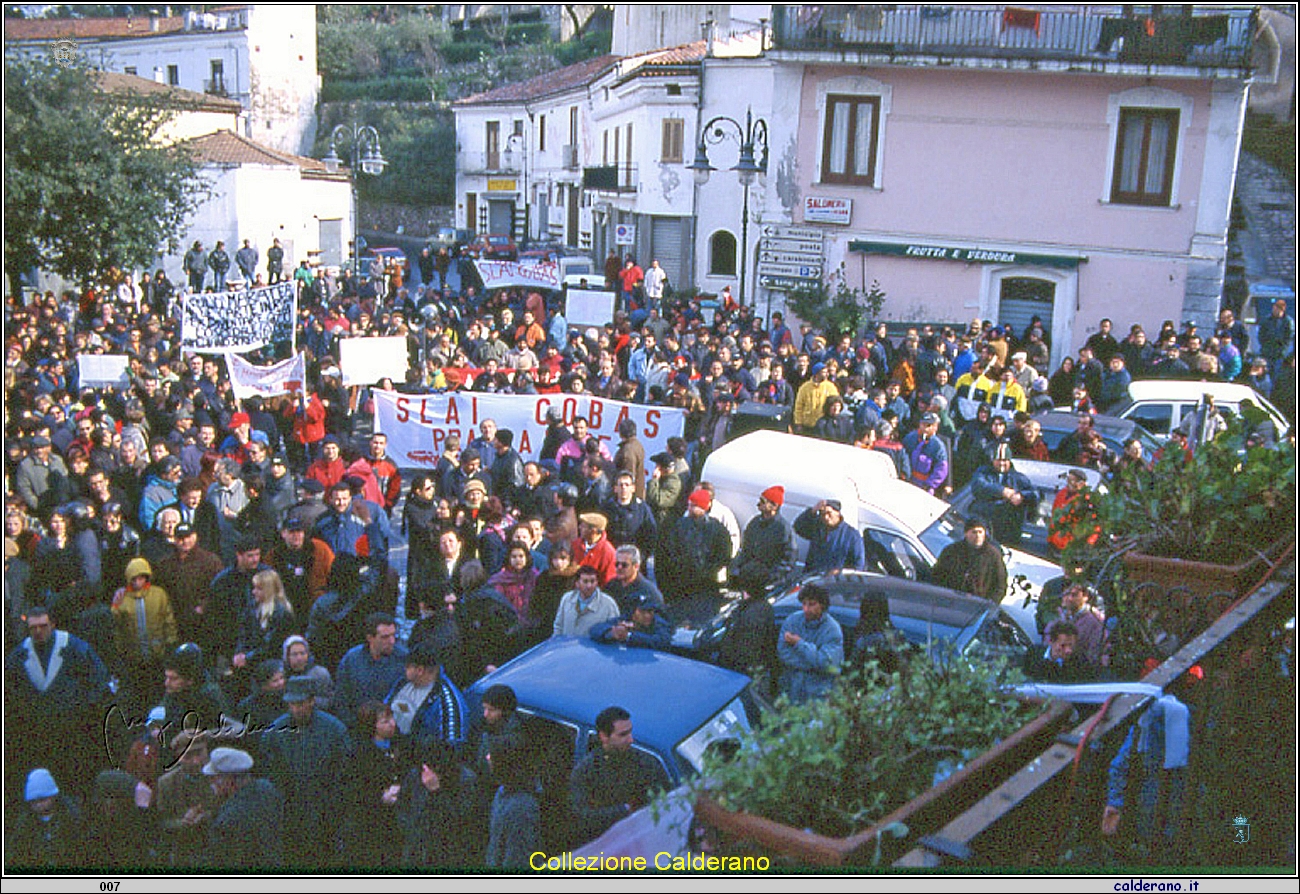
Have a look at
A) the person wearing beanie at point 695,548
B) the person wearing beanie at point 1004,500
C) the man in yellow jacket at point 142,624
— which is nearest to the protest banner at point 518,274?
the person wearing beanie at point 1004,500

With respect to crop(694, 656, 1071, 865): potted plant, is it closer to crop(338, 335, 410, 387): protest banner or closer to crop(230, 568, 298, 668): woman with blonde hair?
crop(230, 568, 298, 668): woman with blonde hair

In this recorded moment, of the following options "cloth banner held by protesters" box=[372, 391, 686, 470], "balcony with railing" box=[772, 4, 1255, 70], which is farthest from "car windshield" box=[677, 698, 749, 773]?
"balcony with railing" box=[772, 4, 1255, 70]

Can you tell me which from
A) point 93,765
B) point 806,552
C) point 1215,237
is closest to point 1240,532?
point 806,552

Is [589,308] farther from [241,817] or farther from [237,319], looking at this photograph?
[241,817]

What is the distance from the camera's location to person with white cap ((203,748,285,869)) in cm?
538

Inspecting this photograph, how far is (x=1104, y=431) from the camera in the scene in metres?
11.7

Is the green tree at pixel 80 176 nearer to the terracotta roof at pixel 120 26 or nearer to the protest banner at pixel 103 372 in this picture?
the protest banner at pixel 103 372

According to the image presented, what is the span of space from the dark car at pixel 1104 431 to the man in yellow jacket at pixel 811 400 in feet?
6.97

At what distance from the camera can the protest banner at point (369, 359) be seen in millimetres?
14078

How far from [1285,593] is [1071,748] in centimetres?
139

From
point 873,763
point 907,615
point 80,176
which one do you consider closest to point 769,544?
point 907,615

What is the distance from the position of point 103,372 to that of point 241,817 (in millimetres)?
8479

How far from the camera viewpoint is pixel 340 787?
5949 mm

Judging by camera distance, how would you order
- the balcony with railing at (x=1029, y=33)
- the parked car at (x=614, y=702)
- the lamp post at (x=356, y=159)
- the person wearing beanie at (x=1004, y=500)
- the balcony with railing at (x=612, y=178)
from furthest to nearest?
the balcony with railing at (x=612, y=178)
the lamp post at (x=356, y=159)
the balcony with railing at (x=1029, y=33)
the person wearing beanie at (x=1004, y=500)
the parked car at (x=614, y=702)
